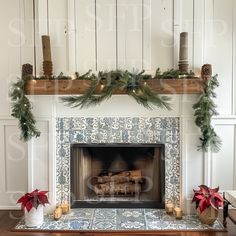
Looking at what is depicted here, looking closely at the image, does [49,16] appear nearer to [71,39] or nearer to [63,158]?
[71,39]

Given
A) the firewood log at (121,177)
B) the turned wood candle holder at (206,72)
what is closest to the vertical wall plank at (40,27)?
the firewood log at (121,177)

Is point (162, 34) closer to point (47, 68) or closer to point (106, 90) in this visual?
point (106, 90)

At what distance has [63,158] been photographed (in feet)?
9.86

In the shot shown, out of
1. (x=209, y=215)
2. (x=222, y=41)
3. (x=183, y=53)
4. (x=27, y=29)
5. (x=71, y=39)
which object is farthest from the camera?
(x=27, y=29)

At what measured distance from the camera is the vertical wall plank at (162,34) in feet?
9.59

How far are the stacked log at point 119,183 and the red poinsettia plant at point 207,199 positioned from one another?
0.67 metres

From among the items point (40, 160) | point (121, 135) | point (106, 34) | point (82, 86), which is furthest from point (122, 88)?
point (40, 160)

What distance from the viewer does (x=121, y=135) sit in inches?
117

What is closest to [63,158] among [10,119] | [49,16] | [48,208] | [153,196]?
[48,208]

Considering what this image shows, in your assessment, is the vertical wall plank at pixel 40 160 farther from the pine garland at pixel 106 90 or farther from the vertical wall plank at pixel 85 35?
the vertical wall plank at pixel 85 35

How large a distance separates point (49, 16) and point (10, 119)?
1165mm

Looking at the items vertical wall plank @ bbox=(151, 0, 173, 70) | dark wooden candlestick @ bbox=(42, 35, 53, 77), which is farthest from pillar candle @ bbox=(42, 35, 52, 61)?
vertical wall plank @ bbox=(151, 0, 173, 70)

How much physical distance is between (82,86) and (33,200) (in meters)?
1.12

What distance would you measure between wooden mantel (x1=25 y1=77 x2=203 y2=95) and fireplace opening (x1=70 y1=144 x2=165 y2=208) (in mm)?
562
